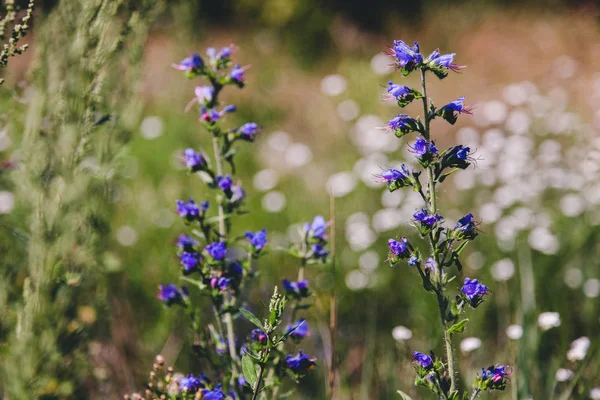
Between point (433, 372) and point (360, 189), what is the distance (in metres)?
3.48

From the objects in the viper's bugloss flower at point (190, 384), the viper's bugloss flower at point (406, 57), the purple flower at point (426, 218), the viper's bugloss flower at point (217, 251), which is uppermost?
the viper's bugloss flower at point (406, 57)

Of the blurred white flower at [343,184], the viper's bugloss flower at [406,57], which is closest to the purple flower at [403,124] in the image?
the viper's bugloss flower at [406,57]

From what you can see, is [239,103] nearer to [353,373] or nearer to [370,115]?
[370,115]

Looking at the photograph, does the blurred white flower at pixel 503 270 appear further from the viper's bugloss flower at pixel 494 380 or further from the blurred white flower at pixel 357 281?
the viper's bugloss flower at pixel 494 380

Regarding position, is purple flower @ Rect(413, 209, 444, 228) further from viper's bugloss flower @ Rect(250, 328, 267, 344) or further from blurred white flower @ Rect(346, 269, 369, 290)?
blurred white flower @ Rect(346, 269, 369, 290)

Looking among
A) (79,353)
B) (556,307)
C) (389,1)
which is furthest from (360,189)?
(389,1)

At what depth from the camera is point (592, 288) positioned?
3.19 meters

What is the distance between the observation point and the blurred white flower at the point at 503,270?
3319mm

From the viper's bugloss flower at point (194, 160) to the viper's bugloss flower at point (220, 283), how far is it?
0.33 metres

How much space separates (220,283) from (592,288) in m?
2.35

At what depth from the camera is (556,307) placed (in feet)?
10.1

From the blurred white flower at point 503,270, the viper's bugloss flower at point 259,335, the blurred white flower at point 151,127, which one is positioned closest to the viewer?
the viper's bugloss flower at point 259,335

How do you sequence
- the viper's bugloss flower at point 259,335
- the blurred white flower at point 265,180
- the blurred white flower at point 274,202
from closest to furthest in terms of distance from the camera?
the viper's bugloss flower at point 259,335, the blurred white flower at point 274,202, the blurred white flower at point 265,180

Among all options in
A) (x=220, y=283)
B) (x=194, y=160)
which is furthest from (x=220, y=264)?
(x=194, y=160)
